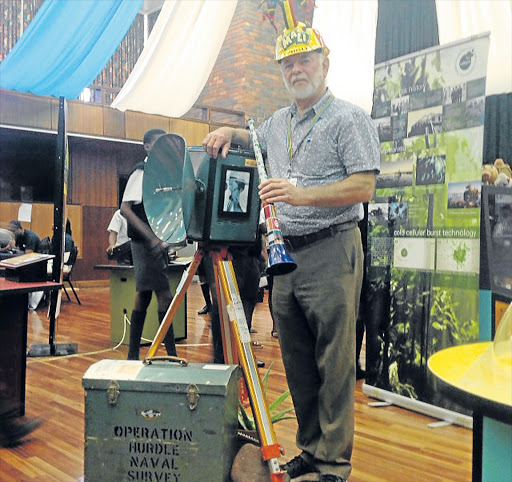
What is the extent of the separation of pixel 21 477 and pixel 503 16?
349 cm

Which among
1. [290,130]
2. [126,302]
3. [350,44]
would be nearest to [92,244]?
[126,302]

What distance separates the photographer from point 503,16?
3.51 meters

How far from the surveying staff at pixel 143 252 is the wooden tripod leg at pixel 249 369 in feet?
4.83

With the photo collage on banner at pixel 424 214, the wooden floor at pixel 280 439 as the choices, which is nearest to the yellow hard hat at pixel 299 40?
the photo collage on banner at pixel 424 214

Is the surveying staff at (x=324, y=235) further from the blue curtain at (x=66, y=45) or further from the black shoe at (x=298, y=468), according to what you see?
the blue curtain at (x=66, y=45)

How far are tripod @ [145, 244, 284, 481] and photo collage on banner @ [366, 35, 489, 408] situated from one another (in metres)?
1.29

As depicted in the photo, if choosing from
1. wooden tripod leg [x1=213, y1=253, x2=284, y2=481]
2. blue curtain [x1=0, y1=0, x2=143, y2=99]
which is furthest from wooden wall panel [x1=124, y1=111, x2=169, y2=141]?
wooden tripod leg [x1=213, y1=253, x2=284, y2=481]

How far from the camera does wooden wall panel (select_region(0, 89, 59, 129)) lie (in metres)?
8.82

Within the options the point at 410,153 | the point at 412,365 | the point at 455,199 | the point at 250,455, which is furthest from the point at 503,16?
the point at 250,455

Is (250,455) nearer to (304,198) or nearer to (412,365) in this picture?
(304,198)

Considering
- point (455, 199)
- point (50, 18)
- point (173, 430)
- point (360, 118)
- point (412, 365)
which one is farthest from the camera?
point (50, 18)

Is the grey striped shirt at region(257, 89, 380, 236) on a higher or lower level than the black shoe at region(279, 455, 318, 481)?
higher

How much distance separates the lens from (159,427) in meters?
1.74

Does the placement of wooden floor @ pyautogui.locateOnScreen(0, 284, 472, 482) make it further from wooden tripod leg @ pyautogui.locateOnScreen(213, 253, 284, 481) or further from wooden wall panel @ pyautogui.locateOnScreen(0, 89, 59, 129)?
wooden wall panel @ pyautogui.locateOnScreen(0, 89, 59, 129)
